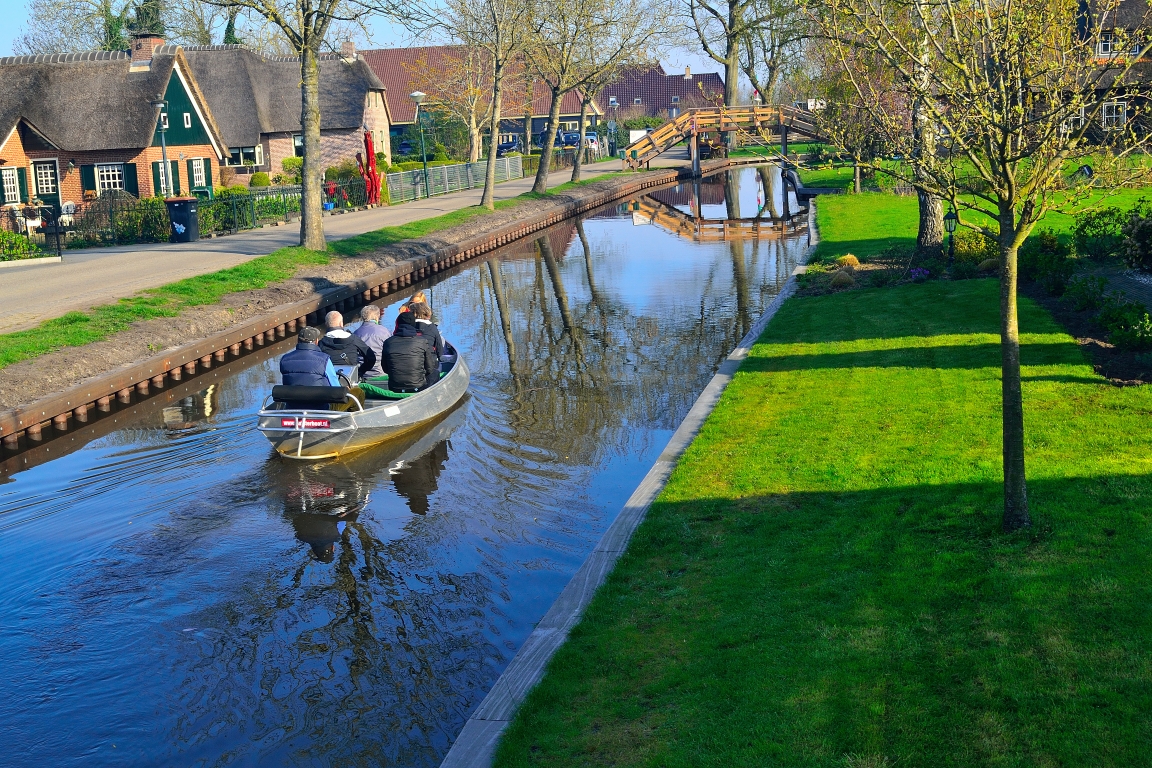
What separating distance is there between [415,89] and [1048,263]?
203 ft

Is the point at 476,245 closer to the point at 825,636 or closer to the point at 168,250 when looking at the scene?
the point at 168,250

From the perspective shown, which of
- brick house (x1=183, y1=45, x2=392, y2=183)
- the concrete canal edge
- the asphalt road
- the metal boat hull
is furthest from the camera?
brick house (x1=183, y1=45, x2=392, y2=183)

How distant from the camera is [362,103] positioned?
185 feet

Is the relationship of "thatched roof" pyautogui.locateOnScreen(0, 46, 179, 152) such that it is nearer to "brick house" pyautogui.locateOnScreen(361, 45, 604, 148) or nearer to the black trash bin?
the black trash bin

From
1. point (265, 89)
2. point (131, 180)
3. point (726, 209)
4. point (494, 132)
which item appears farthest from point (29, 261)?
point (265, 89)

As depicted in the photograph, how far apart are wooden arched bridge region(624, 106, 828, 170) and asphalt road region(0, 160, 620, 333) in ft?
62.4

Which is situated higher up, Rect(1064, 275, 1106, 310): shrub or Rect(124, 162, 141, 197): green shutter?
Rect(124, 162, 141, 197): green shutter

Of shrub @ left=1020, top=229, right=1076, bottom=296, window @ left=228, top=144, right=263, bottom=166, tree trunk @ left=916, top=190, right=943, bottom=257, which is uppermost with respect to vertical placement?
window @ left=228, top=144, right=263, bottom=166

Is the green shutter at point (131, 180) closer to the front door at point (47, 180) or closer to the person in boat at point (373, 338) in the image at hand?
the front door at point (47, 180)

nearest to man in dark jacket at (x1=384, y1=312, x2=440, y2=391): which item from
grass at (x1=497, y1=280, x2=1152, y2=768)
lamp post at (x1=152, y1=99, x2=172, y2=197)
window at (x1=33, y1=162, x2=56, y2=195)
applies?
grass at (x1=497, y1=280, x2=1152, y2=768)

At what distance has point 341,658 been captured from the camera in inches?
346

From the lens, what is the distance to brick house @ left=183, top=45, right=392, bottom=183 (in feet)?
172

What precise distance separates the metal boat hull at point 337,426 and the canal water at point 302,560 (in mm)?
263

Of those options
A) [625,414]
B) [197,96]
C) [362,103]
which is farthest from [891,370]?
[362,103]
